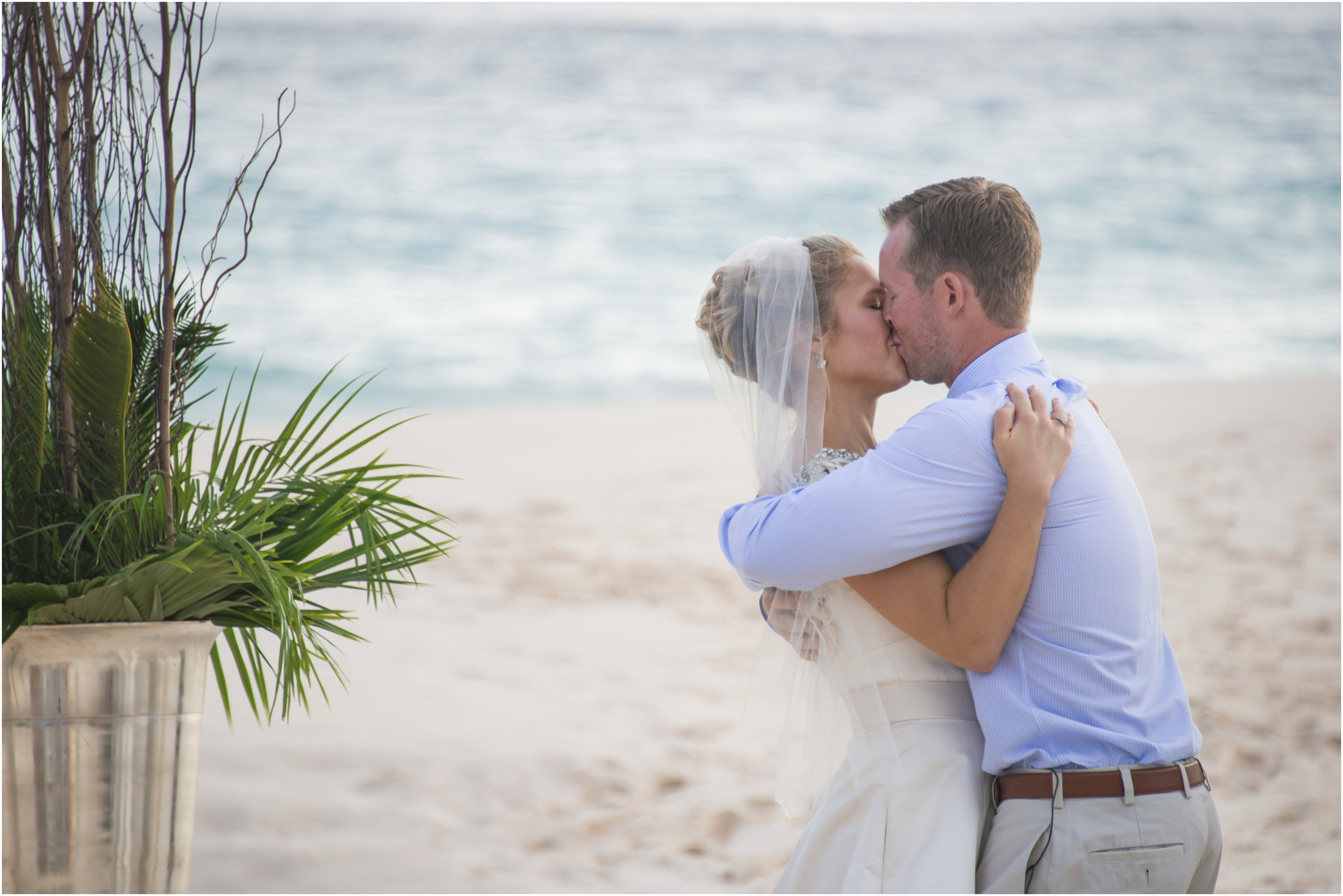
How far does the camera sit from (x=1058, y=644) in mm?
1818

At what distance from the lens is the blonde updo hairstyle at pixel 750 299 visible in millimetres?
2277

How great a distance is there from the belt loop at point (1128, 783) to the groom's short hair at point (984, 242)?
801 mm

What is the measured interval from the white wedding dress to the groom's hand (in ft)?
0.09

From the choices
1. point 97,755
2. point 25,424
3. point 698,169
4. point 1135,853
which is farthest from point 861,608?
point 698,169

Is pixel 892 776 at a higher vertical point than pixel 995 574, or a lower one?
lower

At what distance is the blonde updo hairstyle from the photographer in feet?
7.47

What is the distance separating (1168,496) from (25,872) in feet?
28.2

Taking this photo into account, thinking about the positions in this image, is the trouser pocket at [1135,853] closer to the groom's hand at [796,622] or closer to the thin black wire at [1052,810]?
the thin black wire at [1052,810]

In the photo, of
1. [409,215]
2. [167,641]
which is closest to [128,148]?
[167,641]

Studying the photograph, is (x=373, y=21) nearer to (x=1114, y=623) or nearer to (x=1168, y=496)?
(x=1168, y=496)

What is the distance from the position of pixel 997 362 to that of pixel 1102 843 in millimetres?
840

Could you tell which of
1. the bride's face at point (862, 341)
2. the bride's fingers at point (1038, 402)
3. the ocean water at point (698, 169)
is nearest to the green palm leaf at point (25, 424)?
the bride's face at point (862, 341)

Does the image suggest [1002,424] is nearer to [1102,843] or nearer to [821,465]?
[821,465]

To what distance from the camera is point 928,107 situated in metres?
31.0
